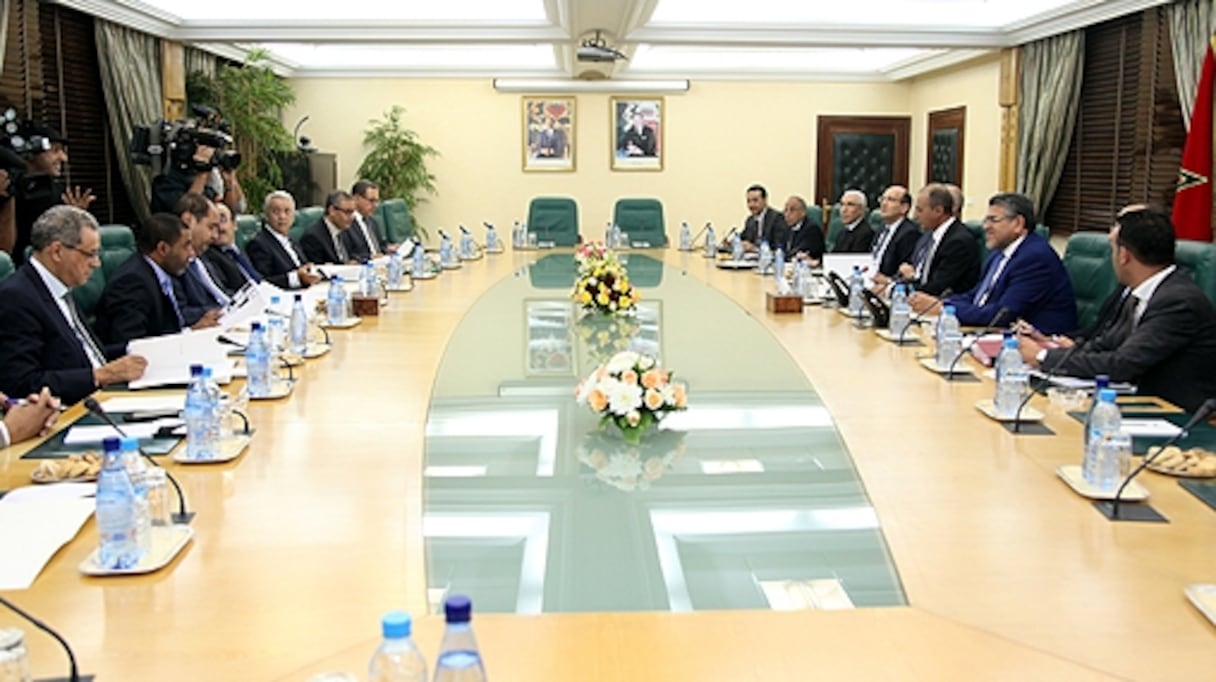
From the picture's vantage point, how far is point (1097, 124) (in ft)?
24.2

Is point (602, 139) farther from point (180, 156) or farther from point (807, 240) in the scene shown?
point (180, 156)

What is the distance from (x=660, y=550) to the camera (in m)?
1.86

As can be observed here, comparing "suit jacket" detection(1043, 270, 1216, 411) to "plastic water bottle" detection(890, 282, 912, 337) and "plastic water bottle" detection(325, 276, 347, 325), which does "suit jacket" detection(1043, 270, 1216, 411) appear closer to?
"plastic water bottle" detection(890, 282, 912, 337)

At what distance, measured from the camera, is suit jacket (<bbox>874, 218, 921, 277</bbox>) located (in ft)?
19.5

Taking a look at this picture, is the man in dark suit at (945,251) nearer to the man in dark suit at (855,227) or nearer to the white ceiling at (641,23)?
the man in dark suit at (855,227)

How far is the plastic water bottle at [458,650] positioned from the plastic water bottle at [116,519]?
0.90 m

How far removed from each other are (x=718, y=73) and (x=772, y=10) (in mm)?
2940

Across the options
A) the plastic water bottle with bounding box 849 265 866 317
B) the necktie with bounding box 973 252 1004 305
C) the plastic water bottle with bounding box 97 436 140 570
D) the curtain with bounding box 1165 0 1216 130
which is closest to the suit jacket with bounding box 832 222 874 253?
the curtain with bounding box 1165 0 1216 130

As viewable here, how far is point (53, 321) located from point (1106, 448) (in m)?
2.71

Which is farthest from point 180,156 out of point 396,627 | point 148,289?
point 396,627

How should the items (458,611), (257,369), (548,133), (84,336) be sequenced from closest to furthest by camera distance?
(458,611) → (257,369) → (84,336) → (548,133)

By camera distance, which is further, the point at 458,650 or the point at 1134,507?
the point at 1134,507

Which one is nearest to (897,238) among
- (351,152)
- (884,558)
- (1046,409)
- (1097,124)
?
(1097,124)

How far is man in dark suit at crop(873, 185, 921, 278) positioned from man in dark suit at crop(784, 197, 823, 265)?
1146mm
